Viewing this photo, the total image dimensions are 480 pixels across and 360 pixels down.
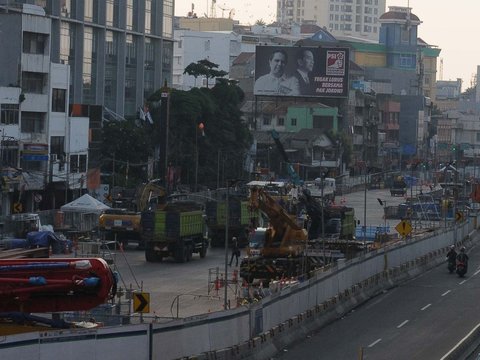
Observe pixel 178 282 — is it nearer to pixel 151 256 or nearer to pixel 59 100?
pixel 151 256

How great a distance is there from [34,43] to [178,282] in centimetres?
2772

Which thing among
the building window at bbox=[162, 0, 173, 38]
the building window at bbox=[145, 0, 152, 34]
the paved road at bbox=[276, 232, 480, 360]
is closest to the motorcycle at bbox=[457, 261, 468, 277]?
the paved road at bbox=[276, 232, 480, 360]

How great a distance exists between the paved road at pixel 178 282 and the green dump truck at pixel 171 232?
478mm

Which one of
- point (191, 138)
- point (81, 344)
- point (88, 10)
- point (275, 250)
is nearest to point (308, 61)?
point (191, 138)

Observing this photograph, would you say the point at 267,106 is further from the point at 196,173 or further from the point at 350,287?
the point at 350,287

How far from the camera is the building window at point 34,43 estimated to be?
74000 mm

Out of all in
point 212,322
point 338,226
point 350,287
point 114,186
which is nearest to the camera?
point 212,322

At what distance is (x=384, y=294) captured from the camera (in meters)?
48.0

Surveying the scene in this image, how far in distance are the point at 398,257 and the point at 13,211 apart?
77.7 feet

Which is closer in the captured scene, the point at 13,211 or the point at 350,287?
the point at 350,287

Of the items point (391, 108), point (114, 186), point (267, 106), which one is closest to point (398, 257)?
point (114, 186)

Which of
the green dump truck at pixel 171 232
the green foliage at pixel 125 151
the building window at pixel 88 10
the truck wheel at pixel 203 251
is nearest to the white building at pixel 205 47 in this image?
the building window at pixel 88 10

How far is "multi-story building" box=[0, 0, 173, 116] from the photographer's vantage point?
9475cm

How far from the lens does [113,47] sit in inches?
4102
